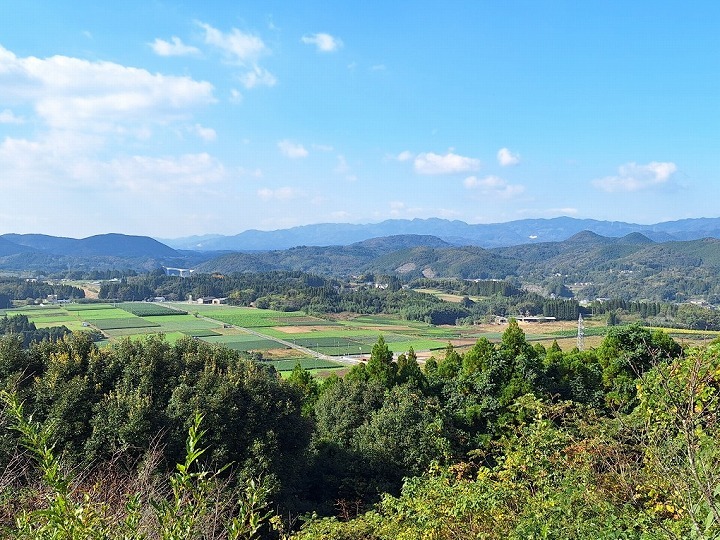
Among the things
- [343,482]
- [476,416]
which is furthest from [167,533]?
[476,416]

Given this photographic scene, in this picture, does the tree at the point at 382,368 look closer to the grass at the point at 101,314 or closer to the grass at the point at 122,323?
the grass at the point at 122,323

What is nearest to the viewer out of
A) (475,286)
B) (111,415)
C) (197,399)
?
(111,415)

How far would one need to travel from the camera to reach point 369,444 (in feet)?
40.5

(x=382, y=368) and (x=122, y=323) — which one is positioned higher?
(x=382, y=368)

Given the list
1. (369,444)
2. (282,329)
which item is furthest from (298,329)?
(369,444)

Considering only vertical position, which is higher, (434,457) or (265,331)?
(434,457)

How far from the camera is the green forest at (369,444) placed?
4.48m

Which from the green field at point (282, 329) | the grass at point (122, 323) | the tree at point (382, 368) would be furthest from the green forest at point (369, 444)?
the grass at point (122, 323)

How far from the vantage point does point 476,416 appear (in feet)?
46.8

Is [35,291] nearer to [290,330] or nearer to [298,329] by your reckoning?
[290,330]

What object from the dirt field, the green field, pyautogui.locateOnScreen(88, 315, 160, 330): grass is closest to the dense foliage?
the green field

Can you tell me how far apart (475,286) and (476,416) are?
97.3m

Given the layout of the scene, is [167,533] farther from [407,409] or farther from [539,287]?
[539,287]

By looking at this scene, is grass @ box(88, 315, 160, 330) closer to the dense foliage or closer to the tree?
the dense foliage
